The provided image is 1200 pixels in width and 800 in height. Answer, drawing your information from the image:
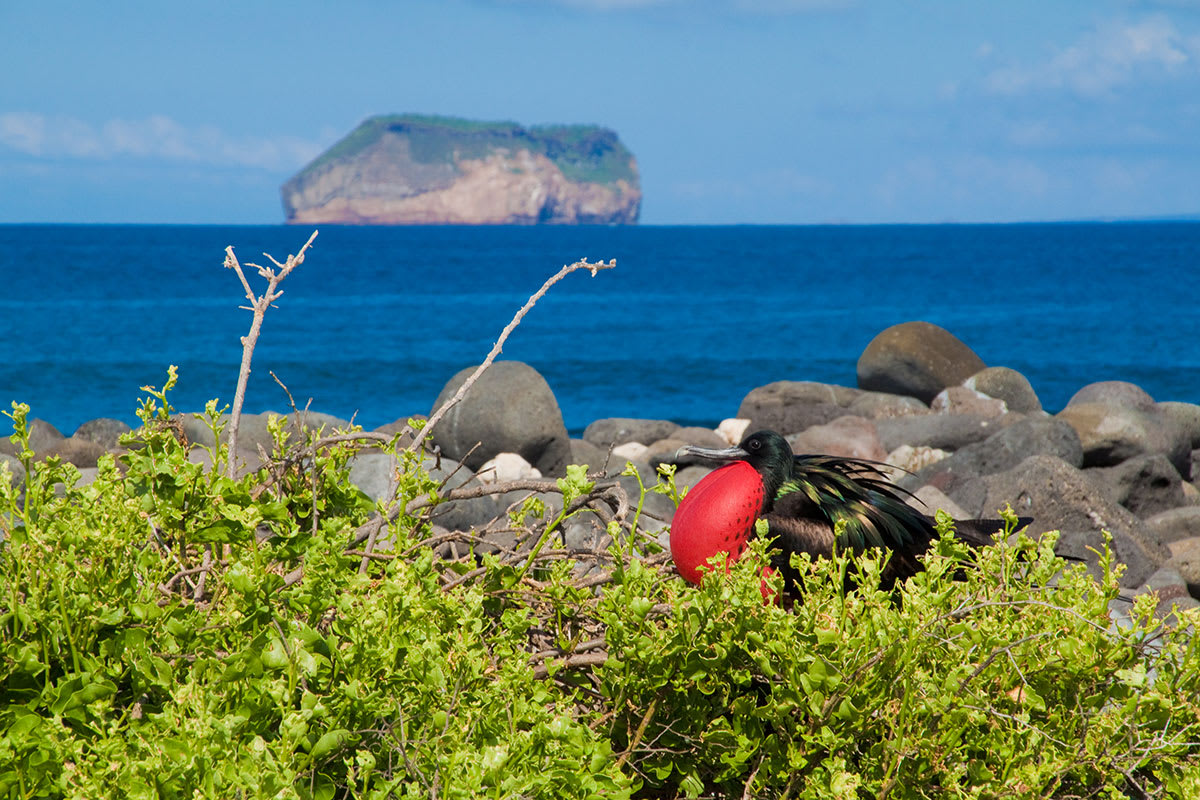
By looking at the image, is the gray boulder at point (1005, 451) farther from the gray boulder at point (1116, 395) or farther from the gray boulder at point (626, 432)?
the gray boulder at point (626, 432)

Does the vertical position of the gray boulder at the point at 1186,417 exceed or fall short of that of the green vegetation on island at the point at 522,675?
it falls short

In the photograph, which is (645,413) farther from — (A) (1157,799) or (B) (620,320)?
(A) (1157,799)

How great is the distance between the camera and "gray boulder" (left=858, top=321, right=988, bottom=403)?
15.5 metres

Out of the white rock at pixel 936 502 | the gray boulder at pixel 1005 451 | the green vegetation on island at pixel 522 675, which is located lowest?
the gray boulder at pixel 1005 451

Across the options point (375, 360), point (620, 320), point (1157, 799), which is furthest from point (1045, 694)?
point (620, 320)

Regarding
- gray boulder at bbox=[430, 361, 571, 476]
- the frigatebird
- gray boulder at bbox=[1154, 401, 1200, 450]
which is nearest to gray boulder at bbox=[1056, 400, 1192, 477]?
gray boulder at bbox=[1154, 401, 1200, 450]

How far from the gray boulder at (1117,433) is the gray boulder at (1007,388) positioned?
3.23 metres

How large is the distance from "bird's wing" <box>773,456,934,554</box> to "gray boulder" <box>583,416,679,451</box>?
382 inches

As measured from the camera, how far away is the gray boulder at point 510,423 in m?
11.1

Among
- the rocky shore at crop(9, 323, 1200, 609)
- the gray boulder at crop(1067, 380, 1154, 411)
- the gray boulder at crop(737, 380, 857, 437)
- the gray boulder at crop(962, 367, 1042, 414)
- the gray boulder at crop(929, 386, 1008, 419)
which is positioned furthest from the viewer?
the gray boulder at crop(962, 367, 1042, 414)

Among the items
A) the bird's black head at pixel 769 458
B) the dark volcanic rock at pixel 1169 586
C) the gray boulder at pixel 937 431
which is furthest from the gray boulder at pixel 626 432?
the bird's black head at pixel 769 458

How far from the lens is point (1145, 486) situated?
30.8ft

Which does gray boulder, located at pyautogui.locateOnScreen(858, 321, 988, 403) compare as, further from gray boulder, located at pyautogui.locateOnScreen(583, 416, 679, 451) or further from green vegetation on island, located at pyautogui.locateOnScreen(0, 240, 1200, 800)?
green vegetation on island, located at pyautogui.locateOnScreen(0, 240, 1200, 800)

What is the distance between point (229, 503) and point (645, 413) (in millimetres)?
18509
